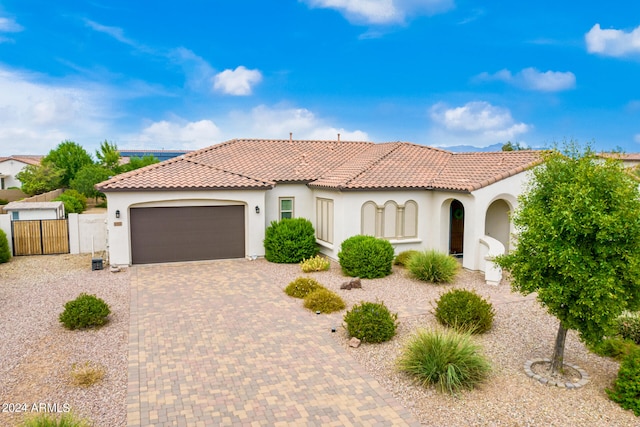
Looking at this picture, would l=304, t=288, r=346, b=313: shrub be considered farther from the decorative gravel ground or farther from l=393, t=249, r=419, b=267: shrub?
l=393, t=249, r=419, b=267: shrub

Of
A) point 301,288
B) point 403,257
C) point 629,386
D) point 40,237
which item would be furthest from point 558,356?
point 40,237

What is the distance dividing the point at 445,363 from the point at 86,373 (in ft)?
21.1

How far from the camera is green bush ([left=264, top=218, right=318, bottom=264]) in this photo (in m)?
19.2

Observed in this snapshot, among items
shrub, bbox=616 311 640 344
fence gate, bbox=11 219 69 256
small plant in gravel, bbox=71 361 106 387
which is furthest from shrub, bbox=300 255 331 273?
fence gate, bbox=11 219 69 256

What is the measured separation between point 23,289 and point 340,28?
19256mm

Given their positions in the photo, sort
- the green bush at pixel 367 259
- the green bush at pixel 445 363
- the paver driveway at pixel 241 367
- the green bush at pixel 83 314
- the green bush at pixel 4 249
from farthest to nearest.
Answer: the green bush at pixel 4 249
the green bush at pixel 367 259
the green bush at pixel 83 314
the green bush at pixel 445 363
the paver driveway at pixel 241 367

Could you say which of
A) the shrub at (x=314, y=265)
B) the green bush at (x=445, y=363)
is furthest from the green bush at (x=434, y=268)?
the green bush at (x=445, y=363)

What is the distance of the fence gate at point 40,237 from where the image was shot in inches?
824

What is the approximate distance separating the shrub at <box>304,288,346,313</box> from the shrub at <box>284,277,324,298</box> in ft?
2.81

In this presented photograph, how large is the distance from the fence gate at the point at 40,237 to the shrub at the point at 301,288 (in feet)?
41.9

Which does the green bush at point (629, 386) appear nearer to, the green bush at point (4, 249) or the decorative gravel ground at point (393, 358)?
the decorative gravel ground at point (393, 358)

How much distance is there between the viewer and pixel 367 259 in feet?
54.5

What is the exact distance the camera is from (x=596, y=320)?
757 cm

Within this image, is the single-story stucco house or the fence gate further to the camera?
the fence gate
